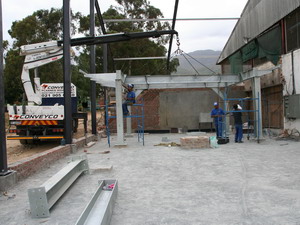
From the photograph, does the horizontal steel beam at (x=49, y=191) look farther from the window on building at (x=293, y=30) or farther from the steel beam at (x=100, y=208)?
the window on building at (x=293, y=30)

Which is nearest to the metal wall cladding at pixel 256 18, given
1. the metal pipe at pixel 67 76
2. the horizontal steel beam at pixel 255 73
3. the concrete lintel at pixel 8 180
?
the horizontal steel beam at pixel 255 73

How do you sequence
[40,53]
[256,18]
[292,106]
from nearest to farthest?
[40,53] < [292,106] < [256,18]

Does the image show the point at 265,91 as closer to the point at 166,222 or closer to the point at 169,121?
the point at 169,121

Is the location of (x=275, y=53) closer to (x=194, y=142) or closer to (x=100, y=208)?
(x=194, y=142)

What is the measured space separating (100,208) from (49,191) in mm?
955

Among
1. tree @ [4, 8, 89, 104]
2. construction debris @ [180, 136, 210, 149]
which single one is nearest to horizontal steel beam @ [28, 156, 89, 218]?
construction debris @ [180, 136, 210, 149]

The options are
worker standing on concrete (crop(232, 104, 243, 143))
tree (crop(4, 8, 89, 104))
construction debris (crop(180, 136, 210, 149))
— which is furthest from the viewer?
tree (crop(4, 8, 89, 104))

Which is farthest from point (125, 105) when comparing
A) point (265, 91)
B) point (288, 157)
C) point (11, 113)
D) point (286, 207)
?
point (286, 207)

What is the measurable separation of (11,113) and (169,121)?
33.0 ft

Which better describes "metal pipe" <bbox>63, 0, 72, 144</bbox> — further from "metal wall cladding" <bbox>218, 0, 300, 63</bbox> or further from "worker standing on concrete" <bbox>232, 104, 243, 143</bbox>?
"metal wall cladding" <bbox>218, 0, 300, 63</bbox>

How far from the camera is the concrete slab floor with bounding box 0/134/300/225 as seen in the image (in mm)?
4090

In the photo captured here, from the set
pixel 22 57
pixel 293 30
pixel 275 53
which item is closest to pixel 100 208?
pixel 293 30

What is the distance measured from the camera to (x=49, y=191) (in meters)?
4.48

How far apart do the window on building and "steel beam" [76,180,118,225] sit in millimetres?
11224
